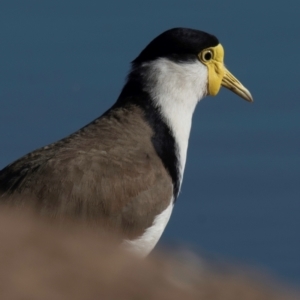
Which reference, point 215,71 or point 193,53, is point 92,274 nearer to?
point 193,53

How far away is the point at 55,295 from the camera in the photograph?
3533 mm

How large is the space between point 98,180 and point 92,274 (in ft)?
9.95

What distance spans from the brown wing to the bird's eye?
1.15 meters

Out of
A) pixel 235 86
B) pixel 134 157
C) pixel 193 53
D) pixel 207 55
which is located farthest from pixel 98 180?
pixel 235 86

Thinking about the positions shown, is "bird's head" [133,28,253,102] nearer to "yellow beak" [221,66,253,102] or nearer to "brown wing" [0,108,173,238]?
"yellow beak" [221,66,253,102]

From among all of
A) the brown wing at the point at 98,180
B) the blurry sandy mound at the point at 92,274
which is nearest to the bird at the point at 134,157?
the brown wing at the point at 98,180

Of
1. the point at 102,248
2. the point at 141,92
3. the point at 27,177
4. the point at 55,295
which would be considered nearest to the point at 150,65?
the point at 141,92

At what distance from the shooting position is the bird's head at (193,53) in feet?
26.5

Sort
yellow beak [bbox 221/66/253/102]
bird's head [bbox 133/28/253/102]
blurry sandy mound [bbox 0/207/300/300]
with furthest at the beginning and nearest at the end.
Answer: yellow beak [bbox 221/66/253/102] → bird's head [bbox 133/28/253/102] → blurry sandy mound [bbox 0/207/300/300]

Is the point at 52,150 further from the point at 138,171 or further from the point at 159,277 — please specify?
the point at 159,277

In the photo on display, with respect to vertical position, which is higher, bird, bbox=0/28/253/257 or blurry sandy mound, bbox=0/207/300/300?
bird, bbox=0/28/253/257

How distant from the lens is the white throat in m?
7.88

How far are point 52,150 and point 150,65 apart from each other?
1287 millimetres

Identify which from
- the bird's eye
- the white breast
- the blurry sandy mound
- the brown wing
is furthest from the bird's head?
the blurry sandy mound
